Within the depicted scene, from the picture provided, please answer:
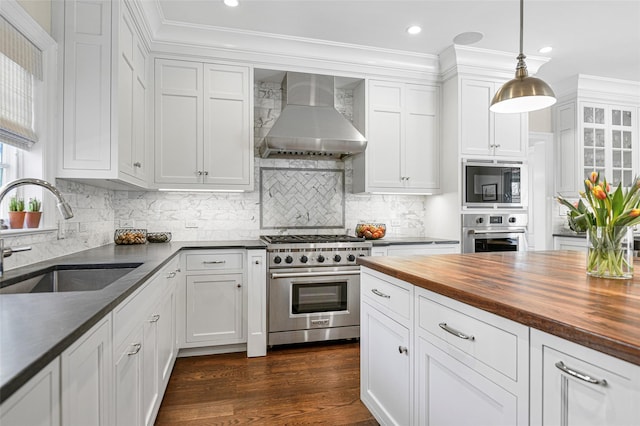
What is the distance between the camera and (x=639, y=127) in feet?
14.9

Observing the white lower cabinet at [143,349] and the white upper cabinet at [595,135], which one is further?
the white upper cabinet at [595,135]

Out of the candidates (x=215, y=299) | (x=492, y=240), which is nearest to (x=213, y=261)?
(x=215, y=299)

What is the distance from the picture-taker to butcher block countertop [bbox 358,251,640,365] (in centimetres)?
79

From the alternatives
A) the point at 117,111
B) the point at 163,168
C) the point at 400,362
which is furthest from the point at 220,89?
the point at 400,362

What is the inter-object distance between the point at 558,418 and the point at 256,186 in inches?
123

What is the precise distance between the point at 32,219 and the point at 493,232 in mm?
3689

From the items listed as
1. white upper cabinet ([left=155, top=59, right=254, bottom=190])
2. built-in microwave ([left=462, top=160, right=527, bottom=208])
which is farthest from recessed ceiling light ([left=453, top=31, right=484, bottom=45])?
white upper cabinet ([left=155, top=59, right=254, bottom=190])

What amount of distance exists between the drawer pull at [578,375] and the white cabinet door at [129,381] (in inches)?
52.5

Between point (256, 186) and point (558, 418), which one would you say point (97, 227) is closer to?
point (256, 186)

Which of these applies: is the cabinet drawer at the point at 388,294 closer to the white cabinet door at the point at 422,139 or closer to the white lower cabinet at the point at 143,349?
the white lower cabinet at the point at 143,349

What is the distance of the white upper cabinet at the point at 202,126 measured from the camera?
311 cm

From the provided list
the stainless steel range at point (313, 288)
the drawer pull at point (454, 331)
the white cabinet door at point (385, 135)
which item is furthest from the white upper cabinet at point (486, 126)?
the drawer pull at point (454, 331)

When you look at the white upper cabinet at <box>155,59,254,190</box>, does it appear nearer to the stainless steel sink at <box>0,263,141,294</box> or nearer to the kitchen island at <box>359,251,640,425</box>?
the stainless steel sink at <box>0,263,141,294</box>

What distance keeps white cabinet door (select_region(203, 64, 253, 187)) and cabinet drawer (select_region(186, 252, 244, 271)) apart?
67 centimetres
